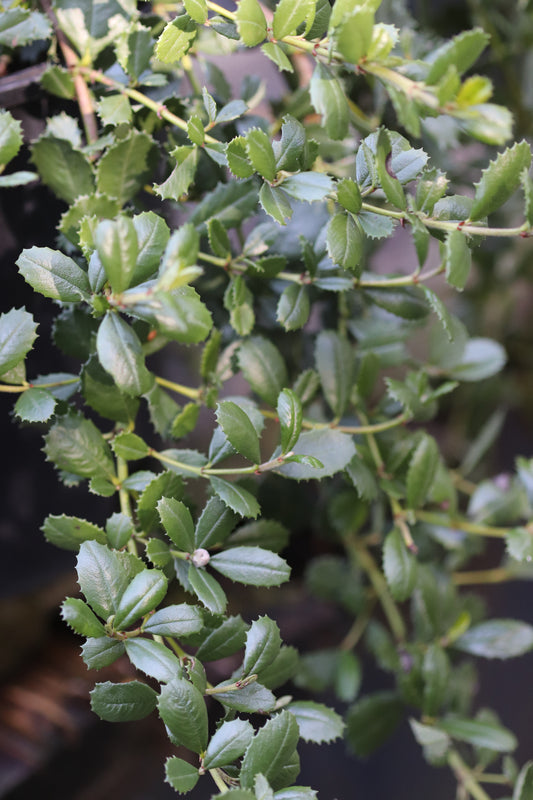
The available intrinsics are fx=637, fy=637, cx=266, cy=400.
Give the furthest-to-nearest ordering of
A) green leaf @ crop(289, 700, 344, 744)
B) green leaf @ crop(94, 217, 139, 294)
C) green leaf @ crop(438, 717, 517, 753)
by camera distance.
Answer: green leaf @ crop(438, 717, 517, 753) → green leaf @ crop(289, 700, 344, 744) → green leaf @ crop(94, 217, 139, 294)

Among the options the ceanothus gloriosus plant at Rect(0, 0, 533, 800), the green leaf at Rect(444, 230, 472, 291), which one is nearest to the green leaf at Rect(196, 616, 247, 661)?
the ceanothus gloriosus plant at Rect(0, 0, 533, 800)

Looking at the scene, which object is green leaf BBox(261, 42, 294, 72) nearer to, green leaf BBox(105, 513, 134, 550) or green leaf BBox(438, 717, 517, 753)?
green leaf BBox(105, 513, 134, 550)

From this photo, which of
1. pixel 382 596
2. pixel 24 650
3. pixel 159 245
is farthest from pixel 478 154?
pixel 24 650

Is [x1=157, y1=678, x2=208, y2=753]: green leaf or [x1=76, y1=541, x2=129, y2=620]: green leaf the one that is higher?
[x1=76, y1=541, x2=129, y2=620]: green leaf

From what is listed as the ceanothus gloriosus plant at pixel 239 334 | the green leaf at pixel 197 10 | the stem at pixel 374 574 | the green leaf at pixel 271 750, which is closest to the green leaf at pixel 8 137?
the ceanothus gloriosus plant at pixel 239 334

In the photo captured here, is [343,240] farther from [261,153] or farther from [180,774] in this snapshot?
[180,774]
